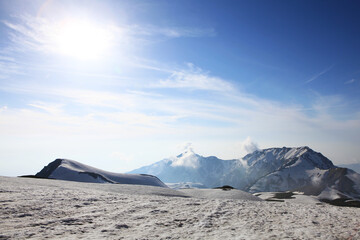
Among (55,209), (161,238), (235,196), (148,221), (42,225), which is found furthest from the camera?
(235,196)

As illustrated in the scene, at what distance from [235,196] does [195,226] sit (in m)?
27.9

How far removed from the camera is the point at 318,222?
1070cm

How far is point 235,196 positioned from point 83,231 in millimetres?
30469

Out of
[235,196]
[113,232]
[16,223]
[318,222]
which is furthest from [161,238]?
[235,196]

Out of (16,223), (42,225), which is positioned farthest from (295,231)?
(16,223)

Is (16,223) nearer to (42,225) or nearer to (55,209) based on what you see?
(42,225)

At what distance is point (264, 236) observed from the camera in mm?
8219

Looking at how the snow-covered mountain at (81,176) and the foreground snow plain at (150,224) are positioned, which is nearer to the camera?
the foreground snow plain at (150,224)

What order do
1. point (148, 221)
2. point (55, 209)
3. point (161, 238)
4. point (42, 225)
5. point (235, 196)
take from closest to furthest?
point (161, 238), point (42, 225), point (148, 221), point (55, 209), point (235, 196)

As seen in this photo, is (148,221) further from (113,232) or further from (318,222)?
(318,222)

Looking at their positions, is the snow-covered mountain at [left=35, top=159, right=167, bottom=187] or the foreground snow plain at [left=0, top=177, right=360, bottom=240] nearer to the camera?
the foreground snow plain at [left=0, top=177, right=360, bottom=240]

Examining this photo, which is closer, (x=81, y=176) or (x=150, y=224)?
(x=150, y=224)

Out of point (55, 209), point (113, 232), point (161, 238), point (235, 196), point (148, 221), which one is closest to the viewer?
point (161, 238)

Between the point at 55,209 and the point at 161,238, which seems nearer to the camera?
the point at 161,238
